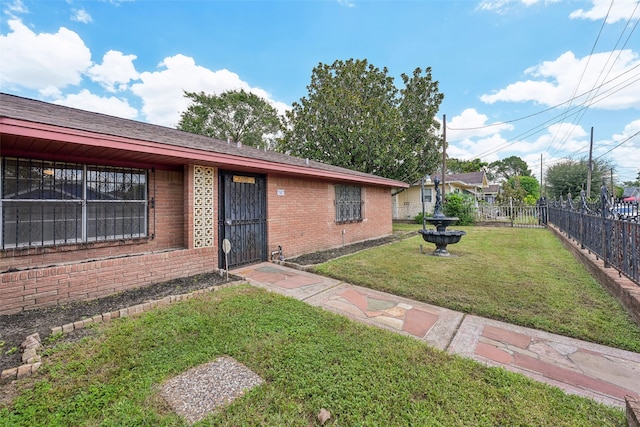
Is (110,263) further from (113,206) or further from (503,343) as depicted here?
(503,343)

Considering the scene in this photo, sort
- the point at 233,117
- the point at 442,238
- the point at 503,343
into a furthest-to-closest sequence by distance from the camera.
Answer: the point at 233,117
the point at 442,238
the point at 503,343

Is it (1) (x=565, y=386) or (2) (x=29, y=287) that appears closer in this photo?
(1) (x=565, y=386)

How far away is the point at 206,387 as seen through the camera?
6.72ft

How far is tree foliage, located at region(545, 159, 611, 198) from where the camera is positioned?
2458cm

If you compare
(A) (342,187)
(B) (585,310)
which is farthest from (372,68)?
(B) (585,310)

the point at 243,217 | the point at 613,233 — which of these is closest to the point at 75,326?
the point at 243,217

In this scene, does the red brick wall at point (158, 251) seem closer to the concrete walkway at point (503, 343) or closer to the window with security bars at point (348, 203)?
the window with security bars at point (348, 203)

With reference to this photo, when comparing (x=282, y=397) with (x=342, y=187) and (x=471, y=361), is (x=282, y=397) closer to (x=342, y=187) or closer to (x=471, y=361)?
(x=471, y=361)

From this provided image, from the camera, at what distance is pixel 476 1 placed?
29.7 ft

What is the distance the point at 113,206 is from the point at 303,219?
4257mm

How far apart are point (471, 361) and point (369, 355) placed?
93cm

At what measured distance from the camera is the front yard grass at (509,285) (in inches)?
120

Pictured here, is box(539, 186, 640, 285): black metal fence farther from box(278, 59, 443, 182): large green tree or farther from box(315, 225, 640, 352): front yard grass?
box(278, 59, 443, 182): large green tree

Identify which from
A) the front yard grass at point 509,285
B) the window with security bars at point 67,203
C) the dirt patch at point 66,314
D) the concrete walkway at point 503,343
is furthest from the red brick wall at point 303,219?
the window with security bars at point 67,203
